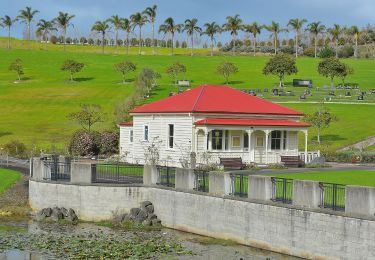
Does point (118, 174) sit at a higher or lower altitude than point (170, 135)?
lower

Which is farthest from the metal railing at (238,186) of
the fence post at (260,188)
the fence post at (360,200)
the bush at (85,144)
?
the bush at (85,144)

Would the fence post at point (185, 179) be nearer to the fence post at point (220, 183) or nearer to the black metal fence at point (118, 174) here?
the fence post at point (220, 183)

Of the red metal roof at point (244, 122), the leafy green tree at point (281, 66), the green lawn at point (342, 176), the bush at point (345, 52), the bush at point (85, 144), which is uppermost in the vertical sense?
the bush at point (345, 52)

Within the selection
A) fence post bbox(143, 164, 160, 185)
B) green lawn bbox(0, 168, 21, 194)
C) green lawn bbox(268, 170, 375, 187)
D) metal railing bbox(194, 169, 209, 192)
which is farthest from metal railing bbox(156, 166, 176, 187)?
green lawn bbox(0, 168, 21, 194)

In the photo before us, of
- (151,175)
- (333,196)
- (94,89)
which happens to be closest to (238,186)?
(151,175)

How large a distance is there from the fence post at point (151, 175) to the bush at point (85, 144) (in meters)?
22.9

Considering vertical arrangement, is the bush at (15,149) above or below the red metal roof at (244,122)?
below

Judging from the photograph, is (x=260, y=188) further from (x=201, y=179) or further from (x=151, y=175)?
(x=151, y=175)

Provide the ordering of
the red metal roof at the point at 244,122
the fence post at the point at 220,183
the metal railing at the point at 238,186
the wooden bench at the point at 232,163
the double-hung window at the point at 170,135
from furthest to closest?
the double-hung window at the point at 170,135
the red metal roof at the point at 244,122
the wooden bench at the point at 232,163
the fence post at the point at 220,183
the metal railing at the point at 238,186

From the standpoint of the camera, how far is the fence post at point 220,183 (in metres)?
25.7

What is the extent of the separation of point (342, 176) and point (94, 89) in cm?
6889

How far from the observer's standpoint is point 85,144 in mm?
52125

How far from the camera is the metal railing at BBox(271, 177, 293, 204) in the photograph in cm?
2348

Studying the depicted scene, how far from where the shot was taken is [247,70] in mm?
121188
